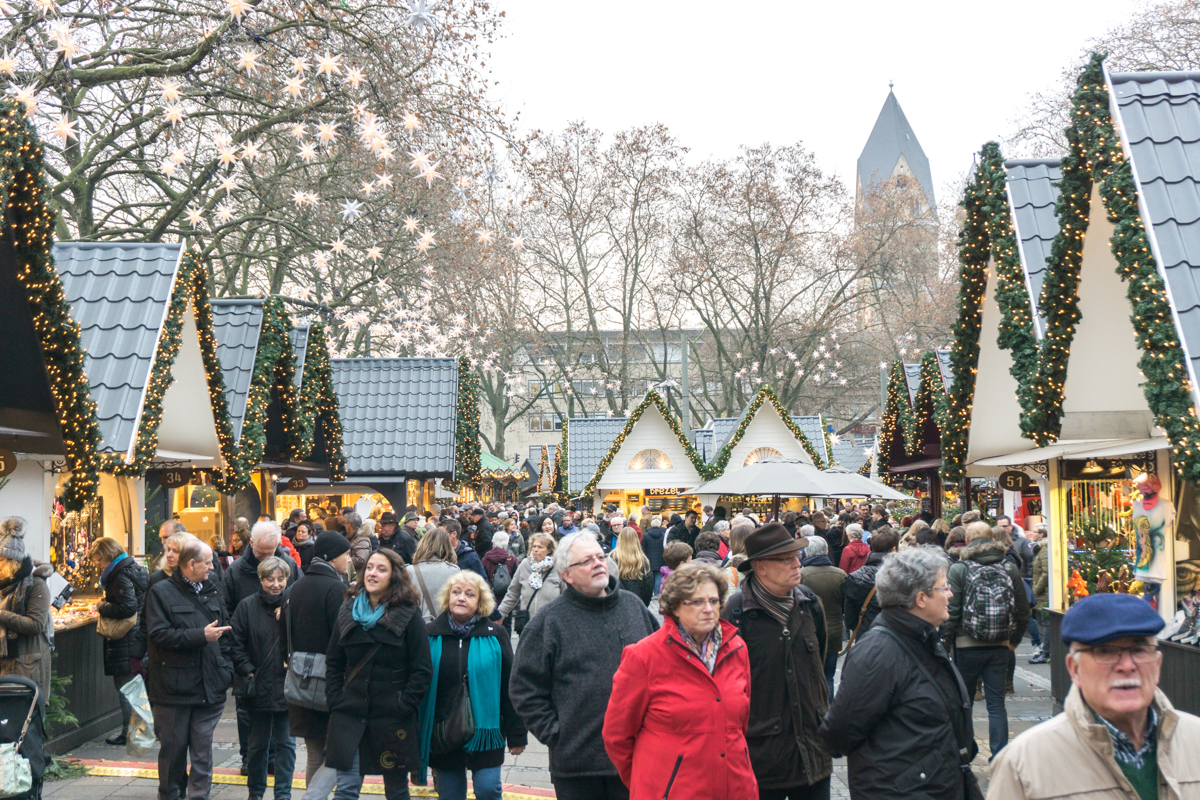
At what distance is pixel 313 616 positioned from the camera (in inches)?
257

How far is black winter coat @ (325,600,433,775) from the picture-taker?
228 inches

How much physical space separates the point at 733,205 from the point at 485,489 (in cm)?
1824

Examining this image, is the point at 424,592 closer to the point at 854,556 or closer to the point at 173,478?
the point at 854,556

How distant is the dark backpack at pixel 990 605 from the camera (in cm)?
748

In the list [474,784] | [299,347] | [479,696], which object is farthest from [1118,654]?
[299,347]

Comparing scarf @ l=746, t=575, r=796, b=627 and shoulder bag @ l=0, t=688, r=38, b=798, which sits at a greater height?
scarf @ l=746, t=575, r=796, b=627

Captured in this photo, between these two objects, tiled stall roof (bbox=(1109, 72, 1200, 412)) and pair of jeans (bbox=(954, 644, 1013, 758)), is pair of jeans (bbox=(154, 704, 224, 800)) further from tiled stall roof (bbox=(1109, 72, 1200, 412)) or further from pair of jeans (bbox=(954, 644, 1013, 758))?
tiled stall roof (bbox=(1109, 72, 1200, 412))

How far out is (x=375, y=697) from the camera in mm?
5816

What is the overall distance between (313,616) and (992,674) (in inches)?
190

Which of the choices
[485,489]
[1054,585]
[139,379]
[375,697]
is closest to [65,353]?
[139,379]

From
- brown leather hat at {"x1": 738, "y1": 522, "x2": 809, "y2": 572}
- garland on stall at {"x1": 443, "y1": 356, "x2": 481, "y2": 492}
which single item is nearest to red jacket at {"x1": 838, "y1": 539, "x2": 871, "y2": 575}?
brown leather hat at {"x1": 738, "y1": 522, "x2": 809, "y2": 572}

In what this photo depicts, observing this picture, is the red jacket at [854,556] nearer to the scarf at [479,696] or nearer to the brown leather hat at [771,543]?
the scarf at [479,696]

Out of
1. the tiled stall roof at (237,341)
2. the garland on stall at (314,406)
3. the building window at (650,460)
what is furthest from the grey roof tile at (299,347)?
the building window at (650,460)

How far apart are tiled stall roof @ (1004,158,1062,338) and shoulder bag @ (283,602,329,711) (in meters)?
5.74
